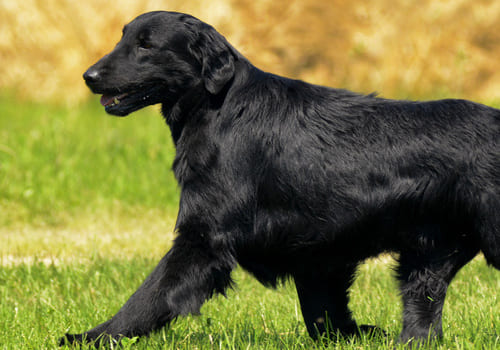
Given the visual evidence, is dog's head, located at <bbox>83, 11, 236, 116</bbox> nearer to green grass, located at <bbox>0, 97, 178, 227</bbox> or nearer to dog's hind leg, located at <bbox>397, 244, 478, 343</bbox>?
dog's hind leg, located at <bbox>397, 244, 478, 343</bbox>

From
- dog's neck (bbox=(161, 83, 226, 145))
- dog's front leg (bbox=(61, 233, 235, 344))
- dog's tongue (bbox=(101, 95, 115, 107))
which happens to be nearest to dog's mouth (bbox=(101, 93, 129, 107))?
dog's tongue (bbox=(101, 95, 115, 107))

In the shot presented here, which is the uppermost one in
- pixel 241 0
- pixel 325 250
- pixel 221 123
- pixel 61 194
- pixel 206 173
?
pixel 241 0

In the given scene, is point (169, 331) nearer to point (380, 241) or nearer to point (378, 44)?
point (380, 241)

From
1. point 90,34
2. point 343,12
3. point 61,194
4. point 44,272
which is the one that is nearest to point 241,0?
point 343,12

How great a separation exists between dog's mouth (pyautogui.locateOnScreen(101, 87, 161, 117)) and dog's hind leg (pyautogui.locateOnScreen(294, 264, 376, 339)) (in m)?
1.10

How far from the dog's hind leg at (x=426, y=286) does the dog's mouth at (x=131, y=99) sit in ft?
4.40

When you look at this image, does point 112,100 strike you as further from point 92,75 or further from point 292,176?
point 292,176

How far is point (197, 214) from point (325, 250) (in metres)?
0.59

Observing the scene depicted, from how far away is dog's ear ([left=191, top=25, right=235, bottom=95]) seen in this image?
3215 mm

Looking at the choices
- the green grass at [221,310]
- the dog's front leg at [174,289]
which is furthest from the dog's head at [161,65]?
the green grass at [221,310]

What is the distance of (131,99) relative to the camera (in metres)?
3.27

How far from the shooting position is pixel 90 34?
9.62 meters

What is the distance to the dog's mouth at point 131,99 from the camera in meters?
3.26

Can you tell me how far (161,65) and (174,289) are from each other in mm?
1004
